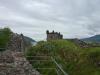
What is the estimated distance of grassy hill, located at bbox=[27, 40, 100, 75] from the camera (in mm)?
12227

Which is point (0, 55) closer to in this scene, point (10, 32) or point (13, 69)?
point (13, 69)

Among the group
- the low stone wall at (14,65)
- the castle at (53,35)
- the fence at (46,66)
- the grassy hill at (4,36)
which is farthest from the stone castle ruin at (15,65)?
the castle at (53,35)

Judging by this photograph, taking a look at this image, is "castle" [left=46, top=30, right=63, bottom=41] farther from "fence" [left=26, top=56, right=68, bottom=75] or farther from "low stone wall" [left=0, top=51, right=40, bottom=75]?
"fence" [left=26, top=56, right=68, bottom=75]

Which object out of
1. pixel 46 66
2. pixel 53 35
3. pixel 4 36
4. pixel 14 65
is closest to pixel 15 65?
pixel 14 65

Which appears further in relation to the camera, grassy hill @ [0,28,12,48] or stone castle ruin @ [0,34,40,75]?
grassy hill @ [0,28,12,48]

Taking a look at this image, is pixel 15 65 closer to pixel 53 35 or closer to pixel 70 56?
pixel 70 56

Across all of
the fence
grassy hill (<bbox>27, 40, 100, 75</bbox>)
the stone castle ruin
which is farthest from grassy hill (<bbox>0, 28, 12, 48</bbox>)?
the fence

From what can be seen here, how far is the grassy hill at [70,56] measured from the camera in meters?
12.2

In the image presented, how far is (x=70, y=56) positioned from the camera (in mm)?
13789

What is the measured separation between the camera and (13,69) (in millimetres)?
13852

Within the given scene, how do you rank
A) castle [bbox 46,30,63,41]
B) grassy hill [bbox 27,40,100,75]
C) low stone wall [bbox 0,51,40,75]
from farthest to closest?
castle [bbox 46,30,63,41] < low stone wall [bbox 0,51,40,75] < grassy hill [bbox 27,40,100,75]

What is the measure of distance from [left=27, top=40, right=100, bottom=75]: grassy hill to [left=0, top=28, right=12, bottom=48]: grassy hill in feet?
8.37

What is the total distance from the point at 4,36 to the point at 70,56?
6172mm

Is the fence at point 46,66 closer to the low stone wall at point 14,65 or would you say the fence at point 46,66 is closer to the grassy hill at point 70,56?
the grassy hill at point 70,56
